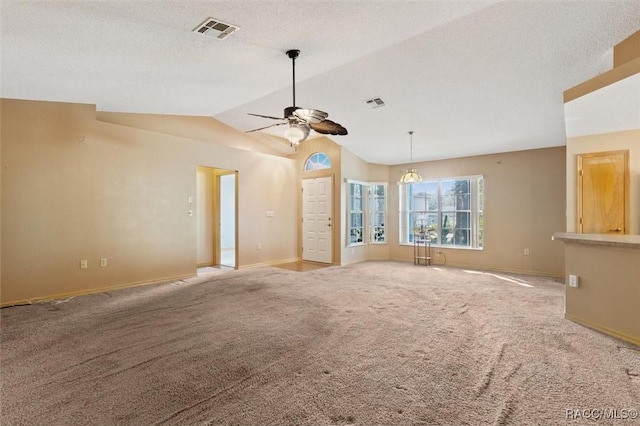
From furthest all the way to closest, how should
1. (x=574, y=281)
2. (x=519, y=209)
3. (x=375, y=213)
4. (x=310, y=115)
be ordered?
(x=375, y=213) < (x=519, y=209) < (x=574, y=281) < (x=310, y=115)

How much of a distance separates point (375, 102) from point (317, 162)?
10.0ft

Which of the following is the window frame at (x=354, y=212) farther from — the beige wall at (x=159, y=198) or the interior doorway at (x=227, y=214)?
the interior doorway at (x=227, y=214)

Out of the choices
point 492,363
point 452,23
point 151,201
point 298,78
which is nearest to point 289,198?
point 151,201

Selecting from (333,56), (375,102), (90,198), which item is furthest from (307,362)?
(90,198)

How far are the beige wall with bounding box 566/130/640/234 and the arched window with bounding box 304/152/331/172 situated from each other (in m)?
4.70

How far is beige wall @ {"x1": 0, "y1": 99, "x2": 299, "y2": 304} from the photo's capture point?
4305 millimetres

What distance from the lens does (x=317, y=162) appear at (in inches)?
319

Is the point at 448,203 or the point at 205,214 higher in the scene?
the point at 448,203

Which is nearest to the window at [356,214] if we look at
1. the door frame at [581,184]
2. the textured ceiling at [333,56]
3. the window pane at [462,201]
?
the window pane at [462,201]

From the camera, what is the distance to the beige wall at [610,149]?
4.80 meters

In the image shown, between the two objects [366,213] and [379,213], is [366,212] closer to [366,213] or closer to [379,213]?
[366,213]

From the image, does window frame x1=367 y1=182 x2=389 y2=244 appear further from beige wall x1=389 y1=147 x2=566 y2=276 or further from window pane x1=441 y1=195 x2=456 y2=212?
beige wall x1=389 y1=147 x2=566 y2=276

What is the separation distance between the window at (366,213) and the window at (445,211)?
19.7 inches

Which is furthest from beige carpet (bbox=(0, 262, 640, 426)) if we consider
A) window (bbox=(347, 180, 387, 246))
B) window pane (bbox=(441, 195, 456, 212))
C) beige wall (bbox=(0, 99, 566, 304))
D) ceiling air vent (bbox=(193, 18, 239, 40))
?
window (bbox=(347, 180, 387, 246))
